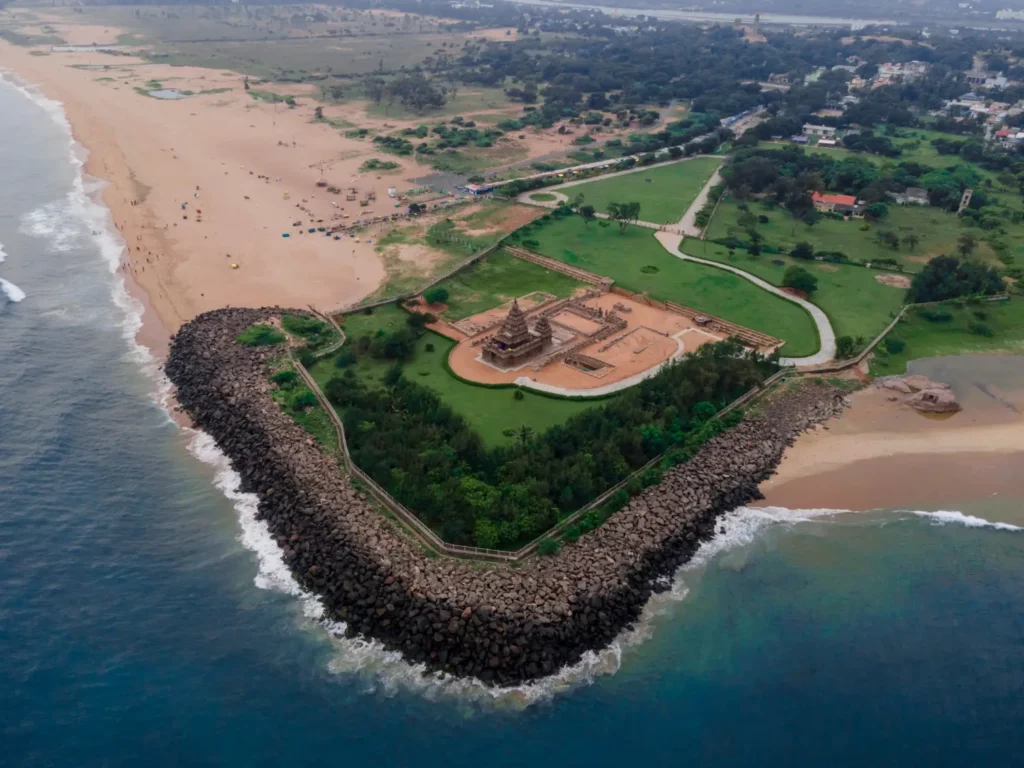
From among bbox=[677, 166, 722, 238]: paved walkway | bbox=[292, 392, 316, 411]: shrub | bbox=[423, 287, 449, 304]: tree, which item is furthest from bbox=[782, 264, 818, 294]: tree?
bbox=[292, 392, 316, 411]: shrub

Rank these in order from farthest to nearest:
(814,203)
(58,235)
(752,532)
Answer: (814,203) → (58,235) → (752,532)

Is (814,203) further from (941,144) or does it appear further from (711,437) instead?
(711,437)

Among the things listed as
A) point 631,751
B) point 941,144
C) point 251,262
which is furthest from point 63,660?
point 941,144

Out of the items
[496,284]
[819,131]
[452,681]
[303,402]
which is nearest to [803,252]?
[496,284]

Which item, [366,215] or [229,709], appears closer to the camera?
[229,709]

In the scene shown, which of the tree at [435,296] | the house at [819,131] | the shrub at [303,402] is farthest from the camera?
the house at [819,131]

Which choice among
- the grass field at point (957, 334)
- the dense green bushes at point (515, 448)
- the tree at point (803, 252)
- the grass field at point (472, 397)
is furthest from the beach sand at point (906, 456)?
the tree at point (803, 252)

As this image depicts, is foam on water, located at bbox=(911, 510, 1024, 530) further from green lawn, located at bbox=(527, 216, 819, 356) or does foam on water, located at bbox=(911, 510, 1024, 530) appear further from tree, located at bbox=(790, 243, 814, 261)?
tree, located at bbox=(790, 243, 814, 261)

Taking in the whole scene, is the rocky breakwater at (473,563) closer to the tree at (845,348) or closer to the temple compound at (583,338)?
the tree at (845,348)
